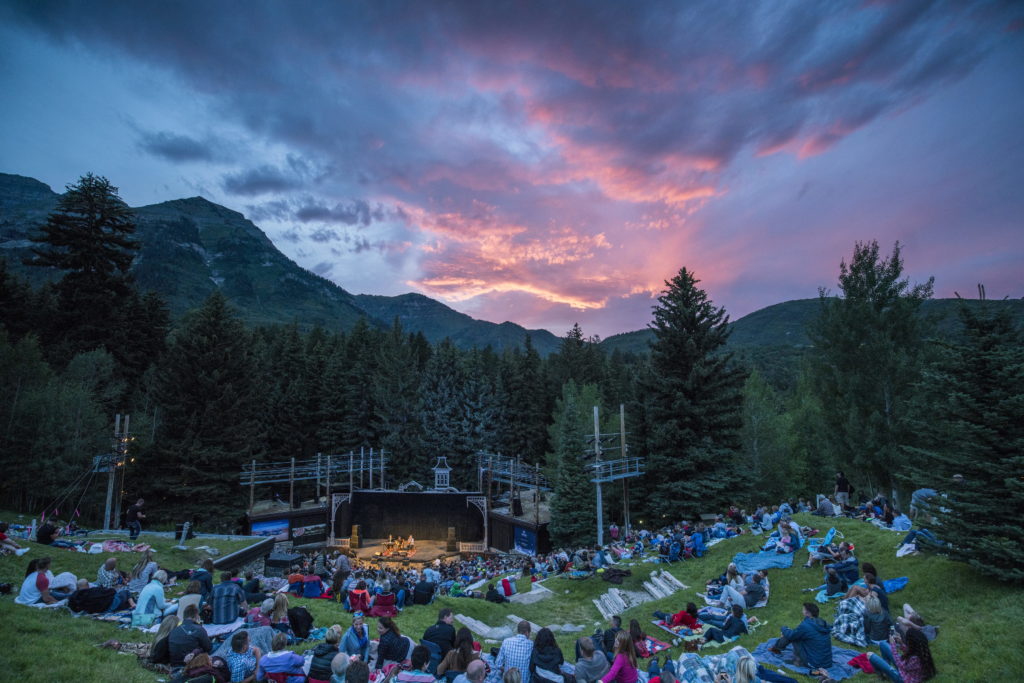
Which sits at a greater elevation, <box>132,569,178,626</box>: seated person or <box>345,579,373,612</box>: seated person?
<box>132,569,178,626</box>: seated person

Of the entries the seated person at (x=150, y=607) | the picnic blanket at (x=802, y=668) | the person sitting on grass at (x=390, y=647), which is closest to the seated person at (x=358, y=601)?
the seated person at (x=150, y=607)

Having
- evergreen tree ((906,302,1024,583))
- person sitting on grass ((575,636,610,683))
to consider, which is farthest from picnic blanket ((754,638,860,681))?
person sitting on grass ((575,636,610,683))

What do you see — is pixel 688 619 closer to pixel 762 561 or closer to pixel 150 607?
pixel 762 561

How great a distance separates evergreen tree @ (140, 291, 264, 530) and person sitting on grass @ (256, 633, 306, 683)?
28.0 metres

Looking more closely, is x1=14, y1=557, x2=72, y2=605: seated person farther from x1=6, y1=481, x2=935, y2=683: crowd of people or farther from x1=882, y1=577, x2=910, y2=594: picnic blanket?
x1=882, y1=577, x2=910, y2=594: picnic blanket

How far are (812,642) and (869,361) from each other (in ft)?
59.1

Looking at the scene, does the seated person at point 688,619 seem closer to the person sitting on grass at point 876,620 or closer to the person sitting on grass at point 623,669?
the person sitting on grass at point 876,620

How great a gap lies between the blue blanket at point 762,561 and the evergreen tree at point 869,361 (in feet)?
32.3

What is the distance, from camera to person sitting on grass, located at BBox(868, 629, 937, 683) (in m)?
6.94

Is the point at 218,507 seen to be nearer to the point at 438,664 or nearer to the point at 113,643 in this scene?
the point at 113,643

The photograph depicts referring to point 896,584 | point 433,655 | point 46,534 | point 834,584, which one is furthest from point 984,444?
point 46,534

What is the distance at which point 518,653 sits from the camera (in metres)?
8.05

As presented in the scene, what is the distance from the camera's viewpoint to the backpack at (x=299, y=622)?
32.7ft

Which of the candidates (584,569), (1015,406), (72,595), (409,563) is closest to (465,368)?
(409,563)
